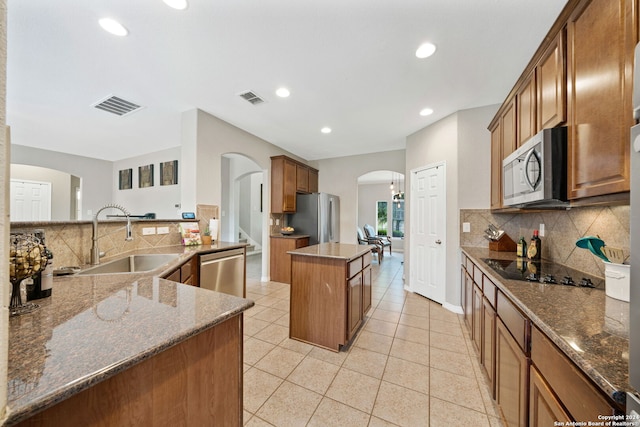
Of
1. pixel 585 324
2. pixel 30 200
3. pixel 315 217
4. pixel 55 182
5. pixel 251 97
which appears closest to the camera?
pixel 585 324

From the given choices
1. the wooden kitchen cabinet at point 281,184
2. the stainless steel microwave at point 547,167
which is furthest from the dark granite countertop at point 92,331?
the wooden kitchen cabinet at point 281,184

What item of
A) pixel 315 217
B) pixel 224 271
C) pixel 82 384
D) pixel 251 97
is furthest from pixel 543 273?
pixel 315 217

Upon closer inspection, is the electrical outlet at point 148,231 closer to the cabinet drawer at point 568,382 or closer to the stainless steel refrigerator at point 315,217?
the stainless steel refrigerator at point 315,217

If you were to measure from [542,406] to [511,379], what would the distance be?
0.34m

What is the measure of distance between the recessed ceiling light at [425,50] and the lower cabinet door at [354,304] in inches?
→ 83.2

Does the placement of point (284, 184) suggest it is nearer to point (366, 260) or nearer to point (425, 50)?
point (366, 260)

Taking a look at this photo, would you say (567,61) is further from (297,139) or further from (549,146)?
(297,139)

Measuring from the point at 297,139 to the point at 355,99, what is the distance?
174cm

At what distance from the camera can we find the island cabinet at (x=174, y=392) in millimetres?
556

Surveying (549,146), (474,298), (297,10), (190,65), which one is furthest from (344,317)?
(190,65)

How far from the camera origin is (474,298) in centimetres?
211

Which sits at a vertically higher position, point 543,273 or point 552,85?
point 552,85

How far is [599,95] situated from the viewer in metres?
1.07

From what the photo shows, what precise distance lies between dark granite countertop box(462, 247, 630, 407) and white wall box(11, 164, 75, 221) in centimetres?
841
